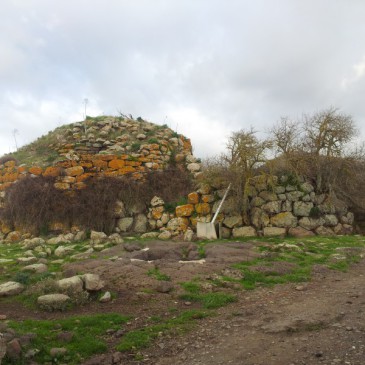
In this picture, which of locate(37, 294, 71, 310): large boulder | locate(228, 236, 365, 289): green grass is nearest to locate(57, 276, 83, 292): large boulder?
locate(37, 294, 71, 310): large boulder

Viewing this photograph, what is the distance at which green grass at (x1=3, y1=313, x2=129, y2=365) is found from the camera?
521cm

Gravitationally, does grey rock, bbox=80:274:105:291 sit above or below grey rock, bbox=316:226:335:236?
below

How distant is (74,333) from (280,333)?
127 inches

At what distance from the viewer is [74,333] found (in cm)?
577

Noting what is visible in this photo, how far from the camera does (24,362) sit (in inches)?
192

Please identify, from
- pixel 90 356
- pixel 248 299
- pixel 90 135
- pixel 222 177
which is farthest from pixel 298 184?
pixel 90 356

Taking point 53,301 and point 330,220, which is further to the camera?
point 330,220

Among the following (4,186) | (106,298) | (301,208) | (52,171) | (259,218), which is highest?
(52,171)

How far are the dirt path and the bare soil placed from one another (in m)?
0.01

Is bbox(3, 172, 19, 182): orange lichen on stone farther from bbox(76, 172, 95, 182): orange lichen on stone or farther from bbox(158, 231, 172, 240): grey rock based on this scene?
bbox(158, 231, 172, 240): grey rock

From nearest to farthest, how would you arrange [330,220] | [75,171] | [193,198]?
[330,220] < [193,198] < [75,171]

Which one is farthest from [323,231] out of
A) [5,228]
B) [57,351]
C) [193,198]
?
[5,228]

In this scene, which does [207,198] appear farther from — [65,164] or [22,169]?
[22,169]

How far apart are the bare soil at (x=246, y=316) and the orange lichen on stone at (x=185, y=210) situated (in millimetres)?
5980
